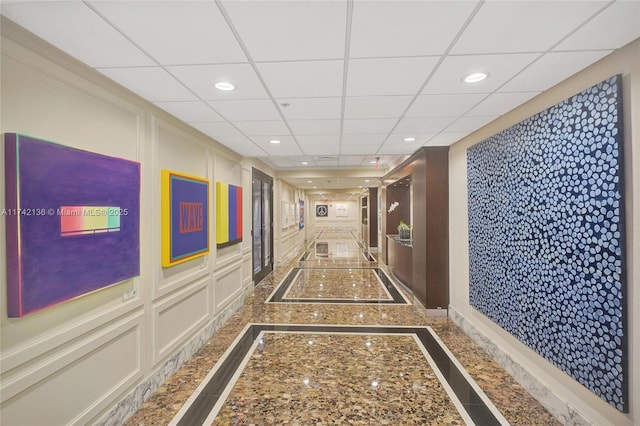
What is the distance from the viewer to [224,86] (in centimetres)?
241

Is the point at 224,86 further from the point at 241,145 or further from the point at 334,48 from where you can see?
the point at 241,145

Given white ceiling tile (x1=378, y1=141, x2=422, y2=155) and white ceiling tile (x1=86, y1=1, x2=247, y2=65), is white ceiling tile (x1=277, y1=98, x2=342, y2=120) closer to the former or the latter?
white ceiling tile (x1=86, y1=1, x2=247, y2=65)

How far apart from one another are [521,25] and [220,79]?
84.1 inches

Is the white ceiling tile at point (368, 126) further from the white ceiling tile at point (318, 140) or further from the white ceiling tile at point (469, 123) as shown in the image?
the white ceiling tile at point (469, 123)

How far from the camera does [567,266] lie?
231 cm

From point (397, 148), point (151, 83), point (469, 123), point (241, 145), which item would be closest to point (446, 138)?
point (469, 123)

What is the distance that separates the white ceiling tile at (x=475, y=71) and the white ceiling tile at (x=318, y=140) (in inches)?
72.7

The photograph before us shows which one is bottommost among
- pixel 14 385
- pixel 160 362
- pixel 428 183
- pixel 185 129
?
pixel 160 362

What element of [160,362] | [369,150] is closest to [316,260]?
[369,150]

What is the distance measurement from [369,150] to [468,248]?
7.85 ft

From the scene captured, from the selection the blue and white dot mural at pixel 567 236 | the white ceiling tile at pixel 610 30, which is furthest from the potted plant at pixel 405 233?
the white ceiling tile at pixel 610 30

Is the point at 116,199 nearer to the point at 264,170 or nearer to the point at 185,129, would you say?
the point at 185,129

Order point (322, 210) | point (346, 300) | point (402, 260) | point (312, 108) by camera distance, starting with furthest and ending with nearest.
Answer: point (322, 210)
point (402, 260)
point (346, 300)
point (312, 108)

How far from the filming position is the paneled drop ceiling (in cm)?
150
